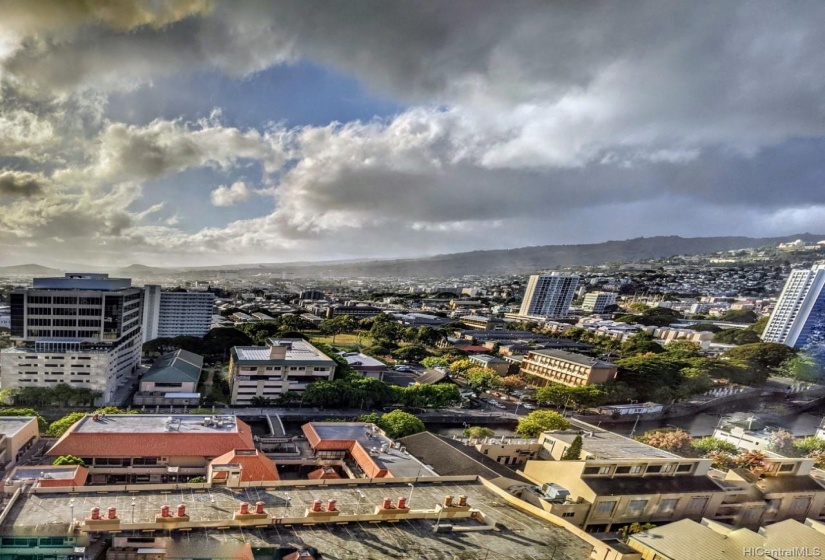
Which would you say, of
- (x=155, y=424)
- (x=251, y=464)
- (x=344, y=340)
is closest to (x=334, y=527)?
(x=251, y=464)

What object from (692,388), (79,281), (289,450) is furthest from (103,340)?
(692,388)

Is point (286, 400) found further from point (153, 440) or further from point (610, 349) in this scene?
point (610, 349)

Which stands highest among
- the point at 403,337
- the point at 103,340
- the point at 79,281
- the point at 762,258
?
the point at 762,258

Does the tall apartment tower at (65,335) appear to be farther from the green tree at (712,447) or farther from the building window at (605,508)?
the green tree at (712,447)

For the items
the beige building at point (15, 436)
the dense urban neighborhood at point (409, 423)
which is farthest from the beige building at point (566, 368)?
the beige building at point (15, 436)

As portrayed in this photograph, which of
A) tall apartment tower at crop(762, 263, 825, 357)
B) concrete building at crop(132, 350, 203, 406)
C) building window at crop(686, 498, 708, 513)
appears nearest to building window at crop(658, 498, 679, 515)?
building window at crop(686, 498, 708, 513)

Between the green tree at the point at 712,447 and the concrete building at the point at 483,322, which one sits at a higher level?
the green tree at the point at 712,447
